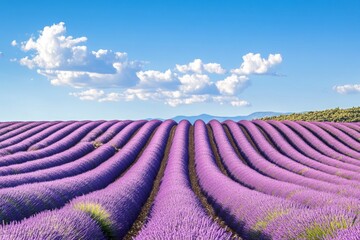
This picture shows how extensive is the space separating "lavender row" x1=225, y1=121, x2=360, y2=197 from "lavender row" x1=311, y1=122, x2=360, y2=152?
5.84 metres

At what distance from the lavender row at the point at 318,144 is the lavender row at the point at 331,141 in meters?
0.50

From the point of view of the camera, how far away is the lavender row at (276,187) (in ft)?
26.5

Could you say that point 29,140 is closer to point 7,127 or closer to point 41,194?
point 7,127

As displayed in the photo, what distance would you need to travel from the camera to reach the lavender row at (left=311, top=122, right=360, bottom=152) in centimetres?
2842

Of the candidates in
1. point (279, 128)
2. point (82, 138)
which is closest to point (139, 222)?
point (82, 138)

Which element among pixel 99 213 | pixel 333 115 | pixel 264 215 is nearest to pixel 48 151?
pixel 99 213

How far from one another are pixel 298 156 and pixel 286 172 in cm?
745

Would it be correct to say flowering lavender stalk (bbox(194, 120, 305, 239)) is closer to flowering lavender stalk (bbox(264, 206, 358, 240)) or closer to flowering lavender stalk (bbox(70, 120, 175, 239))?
flowering lavender stalk (bbox(264, 206, 358, 240))

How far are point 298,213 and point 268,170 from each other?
A: 1198 centimetres

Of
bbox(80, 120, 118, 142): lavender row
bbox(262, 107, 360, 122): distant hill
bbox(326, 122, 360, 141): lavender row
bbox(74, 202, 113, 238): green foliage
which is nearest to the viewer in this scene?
bbox(74, 202, 113, 238): green foliage

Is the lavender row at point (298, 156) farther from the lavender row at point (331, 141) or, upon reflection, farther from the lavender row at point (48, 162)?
the lavender row at point (48, 162)

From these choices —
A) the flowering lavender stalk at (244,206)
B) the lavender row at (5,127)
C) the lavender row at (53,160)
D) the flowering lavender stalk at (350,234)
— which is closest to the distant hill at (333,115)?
the lavender row at (53,160)

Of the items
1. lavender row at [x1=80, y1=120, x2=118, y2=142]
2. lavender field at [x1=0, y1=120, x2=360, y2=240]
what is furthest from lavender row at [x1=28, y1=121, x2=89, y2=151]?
lavender row at [x1=80, y1=120, x2=118, y2=142]

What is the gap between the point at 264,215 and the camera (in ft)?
23.2
